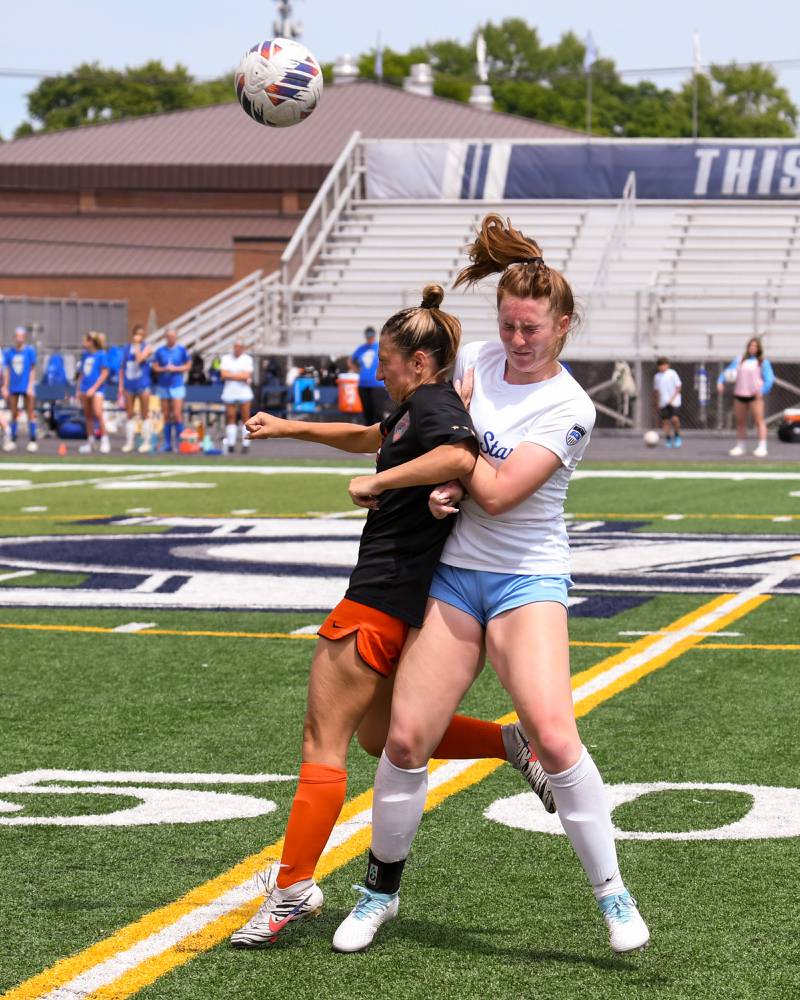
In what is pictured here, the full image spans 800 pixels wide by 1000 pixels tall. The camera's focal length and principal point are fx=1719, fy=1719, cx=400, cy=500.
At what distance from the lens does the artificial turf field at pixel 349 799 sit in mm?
4027

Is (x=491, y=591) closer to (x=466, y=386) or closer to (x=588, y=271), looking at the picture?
(x=466, y=386)

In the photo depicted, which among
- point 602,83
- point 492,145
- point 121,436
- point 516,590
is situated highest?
point 602,83

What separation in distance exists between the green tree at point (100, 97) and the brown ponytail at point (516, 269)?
82197 millimetres

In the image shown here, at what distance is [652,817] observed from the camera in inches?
212

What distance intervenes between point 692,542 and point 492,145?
27.7 meters

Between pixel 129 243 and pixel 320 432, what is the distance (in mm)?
49509

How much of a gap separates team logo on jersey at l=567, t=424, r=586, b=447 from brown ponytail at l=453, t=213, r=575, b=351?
278mm

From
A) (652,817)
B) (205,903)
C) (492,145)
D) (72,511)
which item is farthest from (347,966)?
(492,145)

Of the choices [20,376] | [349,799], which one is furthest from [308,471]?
[349,799]

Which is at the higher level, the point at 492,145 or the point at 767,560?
the point at 492,145

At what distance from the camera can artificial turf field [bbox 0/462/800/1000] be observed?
4.03 metres

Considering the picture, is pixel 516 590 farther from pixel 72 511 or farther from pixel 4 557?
pixel 72 511

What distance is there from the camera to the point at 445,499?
13.5ft

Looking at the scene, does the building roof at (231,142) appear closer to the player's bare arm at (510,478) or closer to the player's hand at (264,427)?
the player's hand at (264,427)
